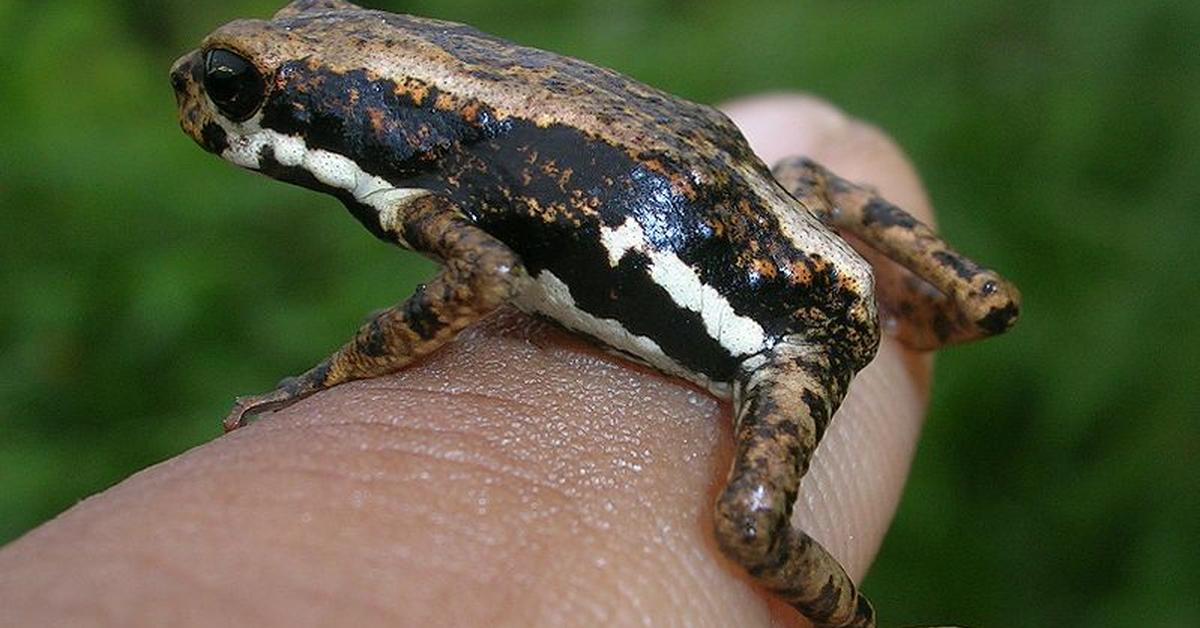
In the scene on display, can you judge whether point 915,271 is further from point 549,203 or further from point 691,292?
point 549,203

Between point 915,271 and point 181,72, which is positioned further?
point 915,271

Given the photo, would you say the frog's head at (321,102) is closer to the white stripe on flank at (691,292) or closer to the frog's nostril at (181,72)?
the frog's nostril at (181,72)

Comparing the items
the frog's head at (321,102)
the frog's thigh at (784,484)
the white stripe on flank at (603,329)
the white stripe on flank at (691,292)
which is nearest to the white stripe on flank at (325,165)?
the frog's head at (321,102)

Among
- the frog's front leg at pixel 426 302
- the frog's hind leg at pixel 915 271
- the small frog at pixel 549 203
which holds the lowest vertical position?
the frog's front leg at pixel 426 302

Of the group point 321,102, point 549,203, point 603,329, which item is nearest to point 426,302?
point 549,203

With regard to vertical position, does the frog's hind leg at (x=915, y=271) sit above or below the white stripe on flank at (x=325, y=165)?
above

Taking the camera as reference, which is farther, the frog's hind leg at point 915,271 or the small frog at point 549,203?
the frog's hind leg at point 915,271
